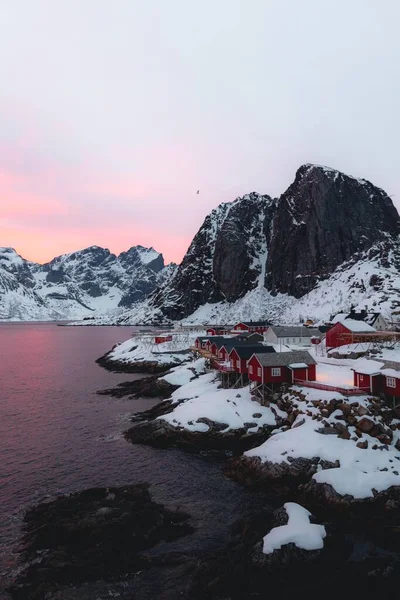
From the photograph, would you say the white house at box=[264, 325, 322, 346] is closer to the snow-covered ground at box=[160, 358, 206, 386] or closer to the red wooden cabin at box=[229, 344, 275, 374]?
the snow-covered ground at box=[160, 358, 206, 386]

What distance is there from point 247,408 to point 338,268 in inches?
6449

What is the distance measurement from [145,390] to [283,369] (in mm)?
25399

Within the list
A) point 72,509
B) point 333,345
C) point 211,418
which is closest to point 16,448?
point 72,509

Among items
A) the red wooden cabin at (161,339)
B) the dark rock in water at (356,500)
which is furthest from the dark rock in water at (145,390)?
the dark rock in water at (356,500)

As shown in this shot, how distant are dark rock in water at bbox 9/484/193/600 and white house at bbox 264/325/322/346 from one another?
62.8 m

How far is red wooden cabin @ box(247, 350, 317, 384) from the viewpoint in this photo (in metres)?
43.0

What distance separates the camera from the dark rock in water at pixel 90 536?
62.9ft

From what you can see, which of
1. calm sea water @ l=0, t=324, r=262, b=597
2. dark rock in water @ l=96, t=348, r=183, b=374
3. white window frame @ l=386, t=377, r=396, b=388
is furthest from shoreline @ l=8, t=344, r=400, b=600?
dark rock in water @ l=96, t=348, r=183, b=374

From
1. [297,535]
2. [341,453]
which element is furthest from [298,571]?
[341,453]

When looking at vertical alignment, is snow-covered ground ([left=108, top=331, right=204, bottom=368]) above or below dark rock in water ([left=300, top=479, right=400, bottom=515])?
above

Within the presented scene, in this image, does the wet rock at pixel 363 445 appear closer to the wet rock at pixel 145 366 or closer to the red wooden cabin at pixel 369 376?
the red wooden cabin at pixel 369 376

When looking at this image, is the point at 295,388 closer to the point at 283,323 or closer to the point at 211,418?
the point at 211,418

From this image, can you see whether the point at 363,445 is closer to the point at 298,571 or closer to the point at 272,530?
the point at 272,530

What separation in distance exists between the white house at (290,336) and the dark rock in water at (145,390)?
31.4 metres
